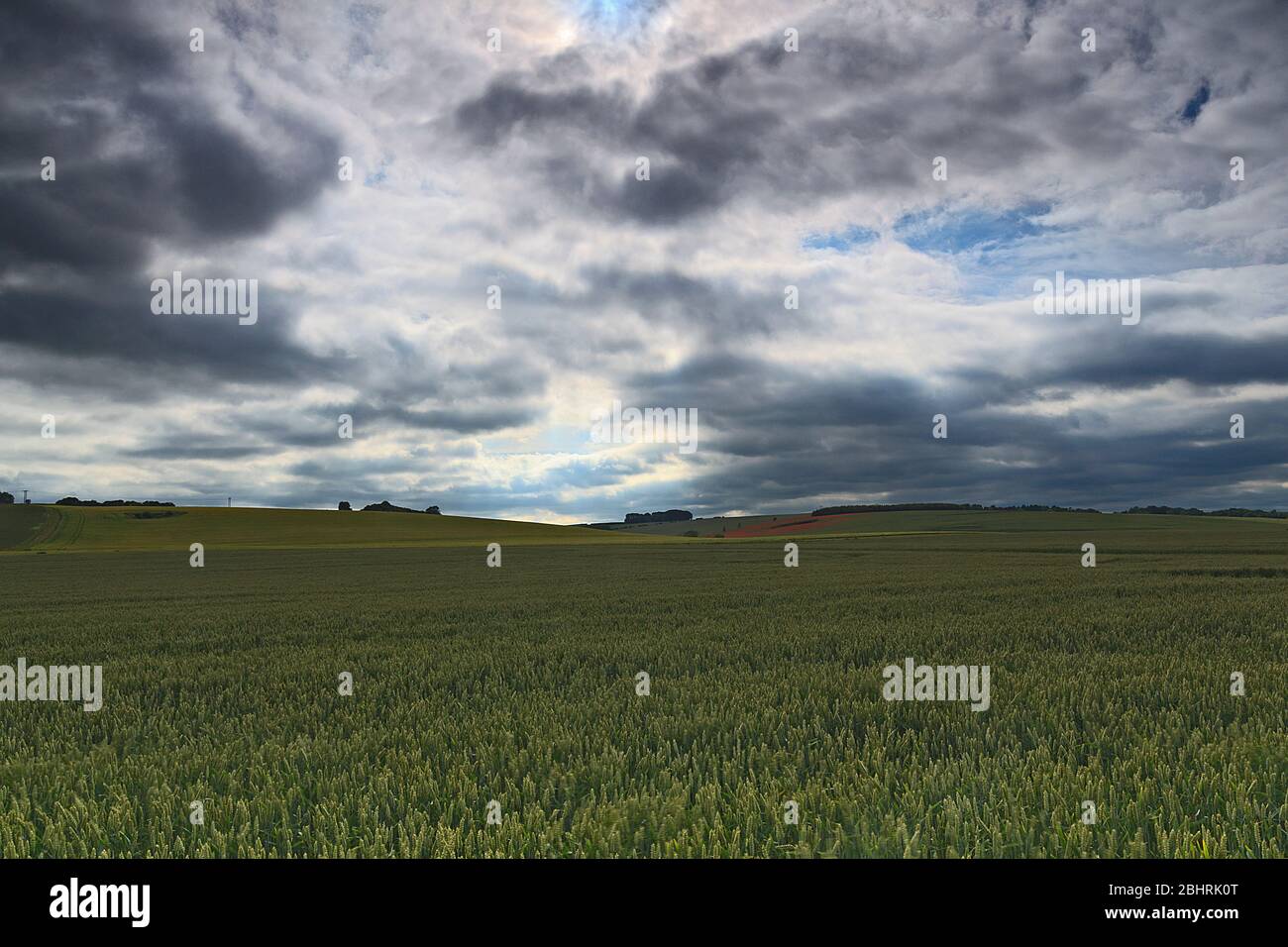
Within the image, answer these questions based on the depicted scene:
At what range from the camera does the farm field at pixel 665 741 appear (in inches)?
163

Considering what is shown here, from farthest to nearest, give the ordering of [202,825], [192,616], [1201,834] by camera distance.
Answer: [192,616], [202,825], [1201,834]

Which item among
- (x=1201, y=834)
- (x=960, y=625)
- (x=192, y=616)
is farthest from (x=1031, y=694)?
(x=192, y=616)

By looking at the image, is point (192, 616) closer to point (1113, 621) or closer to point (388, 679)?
point (388, 679)

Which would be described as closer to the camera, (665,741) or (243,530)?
(665,741)

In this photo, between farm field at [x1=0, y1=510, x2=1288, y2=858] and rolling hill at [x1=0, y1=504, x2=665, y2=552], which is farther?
rolling hill at [x1=0, y1=504, x2=665, y2=552]

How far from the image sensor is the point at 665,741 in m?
5.89

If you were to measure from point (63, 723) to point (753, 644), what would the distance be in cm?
858

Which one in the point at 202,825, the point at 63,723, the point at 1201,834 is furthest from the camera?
the point at 63,723

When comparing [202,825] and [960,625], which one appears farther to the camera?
[960,625]

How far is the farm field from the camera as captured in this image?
13.6ft

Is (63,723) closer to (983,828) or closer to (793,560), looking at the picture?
(983,828)

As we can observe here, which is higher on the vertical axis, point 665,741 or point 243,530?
point 243,530

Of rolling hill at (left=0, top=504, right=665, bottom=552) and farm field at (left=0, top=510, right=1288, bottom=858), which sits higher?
rolling hill at (left=0, top=504, right=665, bottom=552)

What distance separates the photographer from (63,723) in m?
7.31
